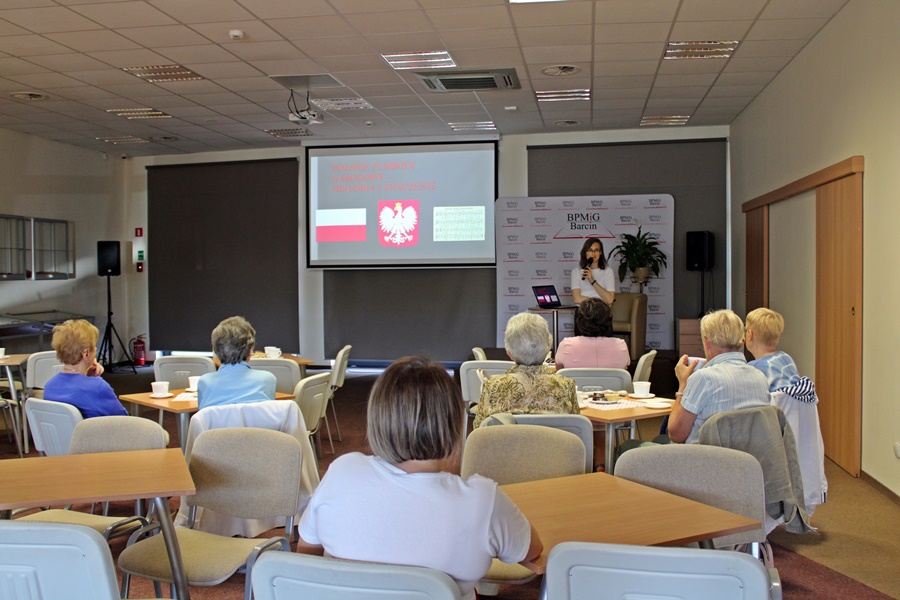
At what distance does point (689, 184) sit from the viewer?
1022cm

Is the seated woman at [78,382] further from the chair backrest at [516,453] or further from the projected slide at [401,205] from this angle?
the projected slide at [401,205]

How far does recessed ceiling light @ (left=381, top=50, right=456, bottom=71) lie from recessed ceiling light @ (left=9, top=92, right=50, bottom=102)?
3.97 m

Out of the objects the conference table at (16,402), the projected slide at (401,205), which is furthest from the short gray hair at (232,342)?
the projected slide at (401,205)

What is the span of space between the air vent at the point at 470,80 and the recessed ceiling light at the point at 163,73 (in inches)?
86.5

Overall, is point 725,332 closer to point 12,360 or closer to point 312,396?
point 312,396

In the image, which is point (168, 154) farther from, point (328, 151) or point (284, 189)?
point (328, 151)

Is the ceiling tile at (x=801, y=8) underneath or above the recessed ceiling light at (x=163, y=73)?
underneath

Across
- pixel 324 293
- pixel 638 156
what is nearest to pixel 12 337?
pixel 324 293

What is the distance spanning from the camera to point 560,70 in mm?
7332

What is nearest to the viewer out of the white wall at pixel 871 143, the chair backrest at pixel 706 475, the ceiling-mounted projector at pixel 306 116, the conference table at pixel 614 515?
the conference table at pixel 614 515

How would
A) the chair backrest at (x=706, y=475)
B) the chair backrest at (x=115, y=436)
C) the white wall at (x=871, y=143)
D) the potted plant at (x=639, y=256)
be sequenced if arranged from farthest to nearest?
the potted plant at (x=639, y=256) < the white wall at (x=871, y=143) < the chair backrest at (x=115, y=436) < the chair backrest at (x=706, y=475)

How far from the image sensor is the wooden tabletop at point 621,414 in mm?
4020

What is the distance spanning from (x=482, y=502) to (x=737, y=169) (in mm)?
8854

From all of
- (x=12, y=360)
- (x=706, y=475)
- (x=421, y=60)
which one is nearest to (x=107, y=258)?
(x=12, y=360)
